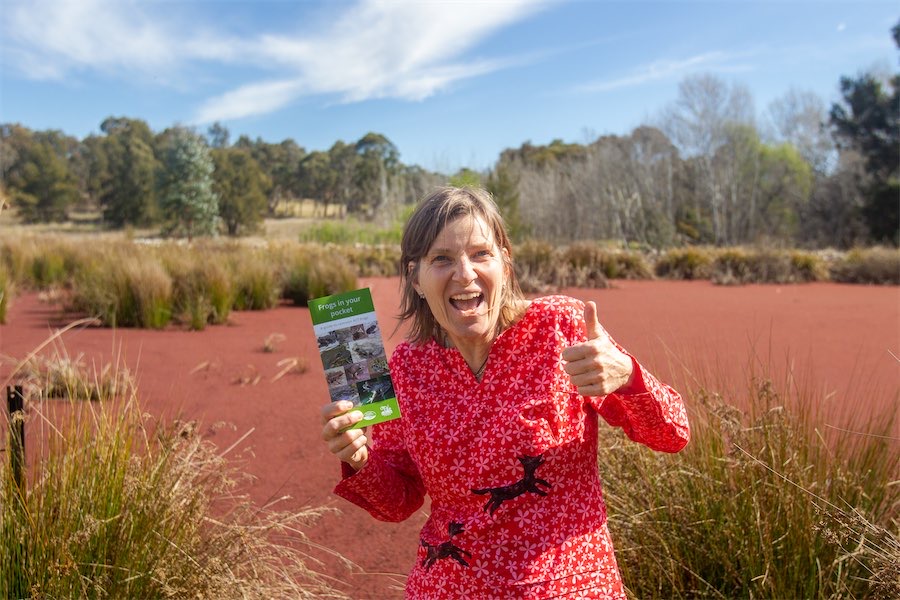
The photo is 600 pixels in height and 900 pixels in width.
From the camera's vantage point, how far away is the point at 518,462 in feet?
5.82

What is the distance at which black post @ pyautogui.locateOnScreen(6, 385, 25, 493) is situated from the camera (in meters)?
2.35

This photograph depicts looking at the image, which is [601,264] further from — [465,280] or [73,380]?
[465,280]

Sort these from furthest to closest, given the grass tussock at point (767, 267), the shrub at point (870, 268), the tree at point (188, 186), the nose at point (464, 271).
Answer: the tree at point (188, 186), the grass tussock at point (767, 267), the shrub at point (870, 268), the nose at point (464, 271)

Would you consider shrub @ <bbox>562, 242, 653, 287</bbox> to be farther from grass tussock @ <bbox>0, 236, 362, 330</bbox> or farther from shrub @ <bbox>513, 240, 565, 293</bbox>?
grass tussock @ <bbox>0, 236, 362, 330</bbox>

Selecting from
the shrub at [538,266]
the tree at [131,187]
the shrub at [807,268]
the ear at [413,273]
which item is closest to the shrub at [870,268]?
the shrub at [807,268]

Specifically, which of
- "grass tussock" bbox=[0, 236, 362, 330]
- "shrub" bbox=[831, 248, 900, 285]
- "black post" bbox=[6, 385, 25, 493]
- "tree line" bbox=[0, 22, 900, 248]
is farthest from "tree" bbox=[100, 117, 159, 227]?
"black post" bbox=[6, 385, 25, 493]

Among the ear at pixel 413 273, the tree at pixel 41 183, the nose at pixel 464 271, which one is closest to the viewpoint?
the nose at pixel 464 271

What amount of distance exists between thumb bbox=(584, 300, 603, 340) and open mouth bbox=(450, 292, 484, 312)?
0.32m

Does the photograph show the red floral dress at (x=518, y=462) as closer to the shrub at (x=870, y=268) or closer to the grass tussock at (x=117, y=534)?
the grass tussock at (x=117, y=534)

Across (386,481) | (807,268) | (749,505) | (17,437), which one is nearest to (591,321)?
(386,481)

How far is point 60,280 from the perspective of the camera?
1363cm

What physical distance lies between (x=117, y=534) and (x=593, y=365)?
1.65 meters

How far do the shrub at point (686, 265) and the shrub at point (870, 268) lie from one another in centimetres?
274

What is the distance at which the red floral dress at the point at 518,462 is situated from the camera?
1.76m
